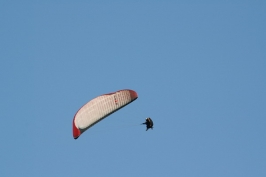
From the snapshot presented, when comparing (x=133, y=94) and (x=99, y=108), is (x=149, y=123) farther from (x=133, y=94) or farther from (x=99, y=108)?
(x=99, y=108)

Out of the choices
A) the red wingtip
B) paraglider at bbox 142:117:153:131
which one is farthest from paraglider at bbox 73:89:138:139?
paraglider at bbox 142:117:153:131

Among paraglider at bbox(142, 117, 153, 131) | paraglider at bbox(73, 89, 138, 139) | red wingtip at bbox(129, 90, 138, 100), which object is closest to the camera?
paraglider at bbox(73, 89, 138, 139)

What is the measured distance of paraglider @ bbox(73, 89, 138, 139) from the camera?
342 ft

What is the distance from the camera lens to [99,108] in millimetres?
105375

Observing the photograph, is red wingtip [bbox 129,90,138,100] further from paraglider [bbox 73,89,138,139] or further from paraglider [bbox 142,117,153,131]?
paraglider [bbox 142,117,153,131]

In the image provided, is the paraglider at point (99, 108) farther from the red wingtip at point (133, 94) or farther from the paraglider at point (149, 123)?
the paraglider at point (149, 123)

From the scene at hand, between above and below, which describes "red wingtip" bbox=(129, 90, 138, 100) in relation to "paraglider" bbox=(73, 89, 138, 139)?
above

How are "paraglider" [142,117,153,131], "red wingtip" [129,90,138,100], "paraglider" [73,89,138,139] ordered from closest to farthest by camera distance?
"paraglider" [73,89,138,139]
"red wingtip" [129,90,138,100]
"paraglider" [142,117,153,131]

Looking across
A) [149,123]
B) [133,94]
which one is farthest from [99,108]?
[149,123]

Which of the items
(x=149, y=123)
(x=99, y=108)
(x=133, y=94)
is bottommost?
(x=149, y=123)

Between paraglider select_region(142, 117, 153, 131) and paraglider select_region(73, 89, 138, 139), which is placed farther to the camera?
paraglider select_region(142, 117, 153, 131)

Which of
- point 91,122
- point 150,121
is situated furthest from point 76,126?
point 150,121

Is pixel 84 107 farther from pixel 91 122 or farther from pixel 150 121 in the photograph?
pixel 150 121

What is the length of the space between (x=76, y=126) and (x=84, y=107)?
7.38 feet
